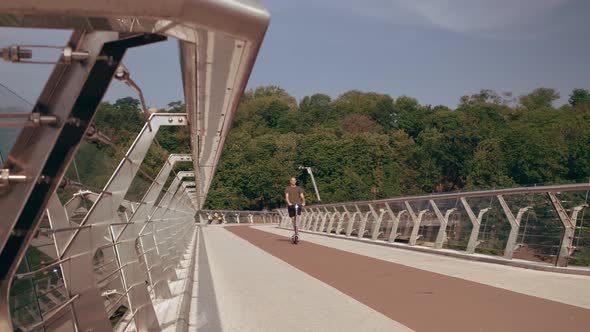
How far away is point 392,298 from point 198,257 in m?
9.64

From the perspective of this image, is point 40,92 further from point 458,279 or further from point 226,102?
point 458,279

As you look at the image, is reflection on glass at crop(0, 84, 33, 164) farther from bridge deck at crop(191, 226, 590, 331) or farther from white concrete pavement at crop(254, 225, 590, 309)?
white concrete pavement at crop(254, 225, 590, 309)

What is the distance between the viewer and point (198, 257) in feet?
57.7

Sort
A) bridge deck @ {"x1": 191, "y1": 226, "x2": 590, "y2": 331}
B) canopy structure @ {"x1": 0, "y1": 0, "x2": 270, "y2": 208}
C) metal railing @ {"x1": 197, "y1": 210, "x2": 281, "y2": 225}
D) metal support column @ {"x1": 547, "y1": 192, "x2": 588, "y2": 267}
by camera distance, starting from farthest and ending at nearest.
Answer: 1. metal railing @ {"x1": 197, "y1": 210, "x2": 281, "y2": 225}
2. metal support column @ {"x1": 547, "y1": 192, "x2": 588, "y2": 267}
3. bridge deck @ {"x1": 191, "y1": 226, "x2": 590, "y2": 331}
4. canopy structure @ {"x1": 0, "y1": 0, "x2": 270, "y2": 208}

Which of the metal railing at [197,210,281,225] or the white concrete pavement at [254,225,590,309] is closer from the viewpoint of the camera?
the white concrete pavement at [254,225,590,309]

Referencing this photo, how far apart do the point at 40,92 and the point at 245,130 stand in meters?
120

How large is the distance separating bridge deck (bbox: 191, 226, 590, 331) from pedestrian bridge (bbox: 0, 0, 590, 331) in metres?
0.03

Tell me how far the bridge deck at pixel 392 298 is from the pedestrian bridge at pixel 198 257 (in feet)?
0.09

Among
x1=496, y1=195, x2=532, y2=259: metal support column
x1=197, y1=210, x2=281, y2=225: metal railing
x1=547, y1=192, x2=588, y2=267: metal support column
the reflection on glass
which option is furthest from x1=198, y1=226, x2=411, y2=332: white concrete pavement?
x1=197, y1=210, x2=281, y2=225: metal railing

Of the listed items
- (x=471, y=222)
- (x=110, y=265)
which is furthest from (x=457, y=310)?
(x=471, y=222)

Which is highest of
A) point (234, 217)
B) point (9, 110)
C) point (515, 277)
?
point (234, 217)

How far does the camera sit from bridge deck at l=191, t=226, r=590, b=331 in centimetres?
673

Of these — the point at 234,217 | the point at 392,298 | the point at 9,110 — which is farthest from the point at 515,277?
the point at 234,217

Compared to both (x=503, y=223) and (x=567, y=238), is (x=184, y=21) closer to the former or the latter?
(x=567, y=238)
